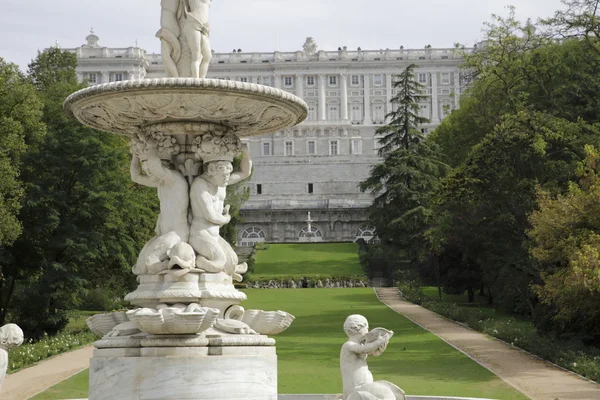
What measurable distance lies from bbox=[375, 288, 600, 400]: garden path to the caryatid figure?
337 inches

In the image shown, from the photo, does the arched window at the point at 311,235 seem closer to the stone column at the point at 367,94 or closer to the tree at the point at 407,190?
the tree at the point at 407,190

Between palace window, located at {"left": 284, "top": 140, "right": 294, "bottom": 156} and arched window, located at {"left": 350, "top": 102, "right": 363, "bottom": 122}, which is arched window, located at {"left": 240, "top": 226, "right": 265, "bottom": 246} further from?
arched window, located at {"left": 350, "top": 102, "right": 363, "bottom": 122}

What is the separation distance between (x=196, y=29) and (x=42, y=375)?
11.5 m

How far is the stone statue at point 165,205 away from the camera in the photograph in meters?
10.4

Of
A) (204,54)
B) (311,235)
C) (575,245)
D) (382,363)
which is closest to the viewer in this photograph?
(204,54)

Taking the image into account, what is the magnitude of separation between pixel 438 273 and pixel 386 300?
2.67 metres

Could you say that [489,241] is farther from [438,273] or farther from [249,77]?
[249,77]

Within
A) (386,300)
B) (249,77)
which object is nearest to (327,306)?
(386,300)

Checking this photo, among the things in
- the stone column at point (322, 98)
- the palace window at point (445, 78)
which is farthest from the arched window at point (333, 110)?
the palace window at point (445, 78)

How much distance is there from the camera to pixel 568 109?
2923 centimetres

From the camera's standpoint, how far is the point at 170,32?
11.1 metres

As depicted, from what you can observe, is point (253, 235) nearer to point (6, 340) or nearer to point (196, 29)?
point (196, 29)

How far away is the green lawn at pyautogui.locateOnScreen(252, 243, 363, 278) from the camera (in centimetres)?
5461

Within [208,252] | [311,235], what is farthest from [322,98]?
[208,252]
